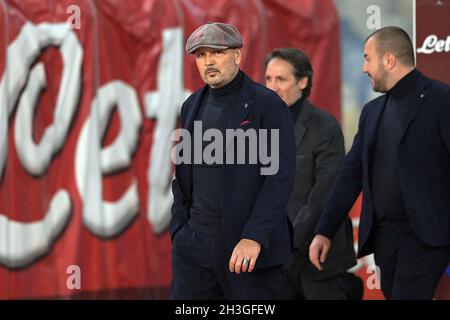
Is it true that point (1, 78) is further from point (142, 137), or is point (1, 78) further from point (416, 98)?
point (416, 98)

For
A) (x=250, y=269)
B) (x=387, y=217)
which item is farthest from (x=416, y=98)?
(x=250, y=269)

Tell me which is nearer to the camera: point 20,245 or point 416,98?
point 416,98

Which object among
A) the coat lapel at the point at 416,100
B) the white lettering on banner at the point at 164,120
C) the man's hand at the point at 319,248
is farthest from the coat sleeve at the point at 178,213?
the white lettering on banner at the point at 164,120

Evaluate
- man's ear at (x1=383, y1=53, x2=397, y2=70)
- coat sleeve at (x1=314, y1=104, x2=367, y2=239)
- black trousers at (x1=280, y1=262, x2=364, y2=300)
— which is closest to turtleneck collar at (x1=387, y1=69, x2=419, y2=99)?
man's ear at (x1=383, y1=53, x2=397, y2=70)

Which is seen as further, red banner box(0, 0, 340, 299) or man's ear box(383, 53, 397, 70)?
red banner box(0, 0, 340, 299)

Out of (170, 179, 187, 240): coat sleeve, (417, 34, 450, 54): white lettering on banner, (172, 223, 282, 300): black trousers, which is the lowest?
(172, 223, 282, 300): black trousers

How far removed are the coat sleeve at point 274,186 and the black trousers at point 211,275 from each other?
169 millimetres

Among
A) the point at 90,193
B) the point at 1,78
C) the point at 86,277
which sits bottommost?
the point at 86,277

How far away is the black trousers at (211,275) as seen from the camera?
15.2 feet

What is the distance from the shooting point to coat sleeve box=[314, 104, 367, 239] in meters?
5.48

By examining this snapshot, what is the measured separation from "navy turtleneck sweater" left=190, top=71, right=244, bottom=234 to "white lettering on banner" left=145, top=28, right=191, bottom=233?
299cm

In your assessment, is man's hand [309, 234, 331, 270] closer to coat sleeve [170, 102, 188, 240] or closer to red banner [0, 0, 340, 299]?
coat sleeve [170, 102, 188, 240]
